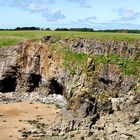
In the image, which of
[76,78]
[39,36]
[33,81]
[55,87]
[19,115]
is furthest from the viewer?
[39,36]

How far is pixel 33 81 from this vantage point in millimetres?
97375

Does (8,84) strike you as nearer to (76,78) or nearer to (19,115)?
(76,78)

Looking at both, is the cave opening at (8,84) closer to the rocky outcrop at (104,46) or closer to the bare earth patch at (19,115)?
the bare earth patch at (19,115)

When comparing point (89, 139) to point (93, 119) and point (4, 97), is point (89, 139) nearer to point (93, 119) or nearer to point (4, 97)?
point (93, 119)

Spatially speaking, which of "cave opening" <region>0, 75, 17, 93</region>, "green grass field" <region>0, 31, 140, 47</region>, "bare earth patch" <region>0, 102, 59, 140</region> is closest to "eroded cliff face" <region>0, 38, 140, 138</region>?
"cave opening" <region>0, 75, 17, 93</region>

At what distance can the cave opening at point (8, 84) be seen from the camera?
320 feet

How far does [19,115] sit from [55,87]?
48.0ft

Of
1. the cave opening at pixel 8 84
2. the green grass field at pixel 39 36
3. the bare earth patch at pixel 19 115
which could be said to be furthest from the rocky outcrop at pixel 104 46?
the cave opening at pixel 8 84

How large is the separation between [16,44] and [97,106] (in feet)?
103

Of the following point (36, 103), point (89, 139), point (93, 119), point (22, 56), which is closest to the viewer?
point (89, 139)

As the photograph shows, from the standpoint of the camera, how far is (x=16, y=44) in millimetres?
99625

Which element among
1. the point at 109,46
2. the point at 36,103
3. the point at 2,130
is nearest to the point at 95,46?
the point at 109,46

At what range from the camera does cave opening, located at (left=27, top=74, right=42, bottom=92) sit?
96.7m

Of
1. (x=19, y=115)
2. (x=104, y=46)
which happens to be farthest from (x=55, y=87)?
(x=19, y=115)
